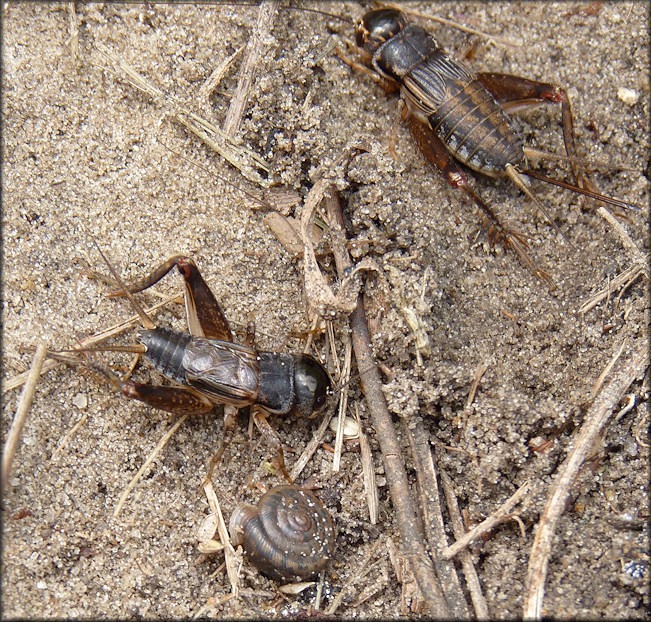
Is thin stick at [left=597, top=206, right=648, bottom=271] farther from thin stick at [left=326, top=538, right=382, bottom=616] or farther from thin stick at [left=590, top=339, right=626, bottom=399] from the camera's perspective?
thin stick at [left=326, top=538, right=382, bottom=616]

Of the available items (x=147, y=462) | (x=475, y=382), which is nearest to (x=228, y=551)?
(x=147, y=462)

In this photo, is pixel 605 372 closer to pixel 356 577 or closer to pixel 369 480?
pixel 369 480

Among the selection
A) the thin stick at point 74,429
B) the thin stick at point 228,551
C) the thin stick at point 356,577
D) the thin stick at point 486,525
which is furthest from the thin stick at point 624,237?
the thin stick at point 74,429

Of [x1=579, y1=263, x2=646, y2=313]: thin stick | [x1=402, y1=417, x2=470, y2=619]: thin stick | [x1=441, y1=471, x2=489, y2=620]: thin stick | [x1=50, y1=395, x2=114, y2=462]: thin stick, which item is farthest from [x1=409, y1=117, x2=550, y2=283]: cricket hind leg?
[x1=50, y1=395, x2=114, y2=462]: thin stick

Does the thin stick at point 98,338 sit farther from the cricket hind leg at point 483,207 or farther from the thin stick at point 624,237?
the thin stick at point 624,237

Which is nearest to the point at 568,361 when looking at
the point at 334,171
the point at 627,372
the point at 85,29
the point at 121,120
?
the point at 627,372
